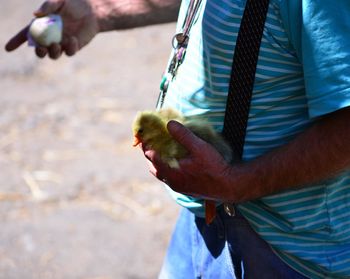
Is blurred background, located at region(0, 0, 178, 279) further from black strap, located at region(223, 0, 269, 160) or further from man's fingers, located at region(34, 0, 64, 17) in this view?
black strap, located at region(223, 0, 269, 160)

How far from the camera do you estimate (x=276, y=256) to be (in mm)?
1888

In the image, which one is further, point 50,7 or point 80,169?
point 80,169

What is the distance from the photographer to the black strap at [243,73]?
5.49 feet

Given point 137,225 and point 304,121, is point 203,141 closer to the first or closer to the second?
point 304,121

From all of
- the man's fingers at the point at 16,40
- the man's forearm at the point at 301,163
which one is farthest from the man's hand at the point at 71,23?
the man's forearm at the point at 301,163

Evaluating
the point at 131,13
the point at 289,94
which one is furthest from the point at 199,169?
the point at 131,13

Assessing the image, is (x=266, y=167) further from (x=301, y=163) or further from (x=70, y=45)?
(x=70, y=45)

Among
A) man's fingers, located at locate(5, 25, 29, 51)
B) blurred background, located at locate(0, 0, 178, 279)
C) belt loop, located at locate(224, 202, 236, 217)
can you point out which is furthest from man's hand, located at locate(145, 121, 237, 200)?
blurred background, located at locate(0, 0, 178, 279)

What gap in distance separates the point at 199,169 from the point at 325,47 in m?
0.37

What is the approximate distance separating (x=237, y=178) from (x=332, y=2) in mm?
417

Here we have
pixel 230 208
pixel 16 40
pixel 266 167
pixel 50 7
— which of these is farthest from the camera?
pixel 16 40

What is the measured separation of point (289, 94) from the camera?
5.74 ft

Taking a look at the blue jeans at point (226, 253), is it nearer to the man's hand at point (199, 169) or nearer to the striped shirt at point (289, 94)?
the striped shirt at point (289, 94)

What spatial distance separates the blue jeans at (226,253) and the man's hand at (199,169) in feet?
0.68
